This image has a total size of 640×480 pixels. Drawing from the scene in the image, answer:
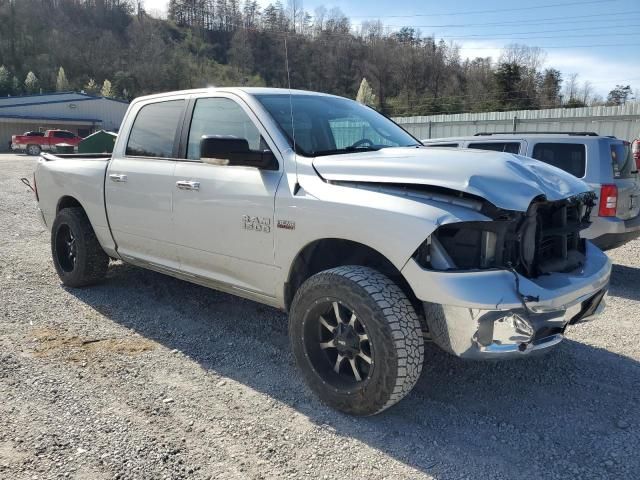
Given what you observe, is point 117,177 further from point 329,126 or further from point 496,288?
point 496,288

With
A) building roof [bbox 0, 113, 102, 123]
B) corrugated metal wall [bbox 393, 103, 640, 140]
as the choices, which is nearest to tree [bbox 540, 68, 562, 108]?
corrugated metal wall [bbox 393, 103, 640, 140]

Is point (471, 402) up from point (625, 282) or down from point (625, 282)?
up

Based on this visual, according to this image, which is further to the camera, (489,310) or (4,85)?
(4,85)

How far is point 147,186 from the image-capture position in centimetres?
447

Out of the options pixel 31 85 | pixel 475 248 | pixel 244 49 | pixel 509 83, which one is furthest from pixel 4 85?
pixel 475 248

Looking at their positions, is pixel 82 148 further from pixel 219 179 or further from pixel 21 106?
pixel 21 106

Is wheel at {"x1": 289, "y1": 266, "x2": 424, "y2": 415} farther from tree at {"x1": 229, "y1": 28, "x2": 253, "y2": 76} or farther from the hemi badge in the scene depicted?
tree at {"x1": 229, "y1": 28, "x2": 253, "y2": 76}

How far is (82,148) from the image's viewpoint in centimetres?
2103

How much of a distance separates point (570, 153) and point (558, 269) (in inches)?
168

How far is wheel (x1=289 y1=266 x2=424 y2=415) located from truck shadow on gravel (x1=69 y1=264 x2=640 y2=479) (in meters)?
0.19

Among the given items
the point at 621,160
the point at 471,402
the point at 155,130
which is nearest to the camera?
the point at 471,402

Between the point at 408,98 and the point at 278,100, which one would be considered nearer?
the point at 278,100

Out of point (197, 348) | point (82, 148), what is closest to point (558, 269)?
point (197, 348)

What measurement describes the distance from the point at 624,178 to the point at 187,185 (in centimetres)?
532
